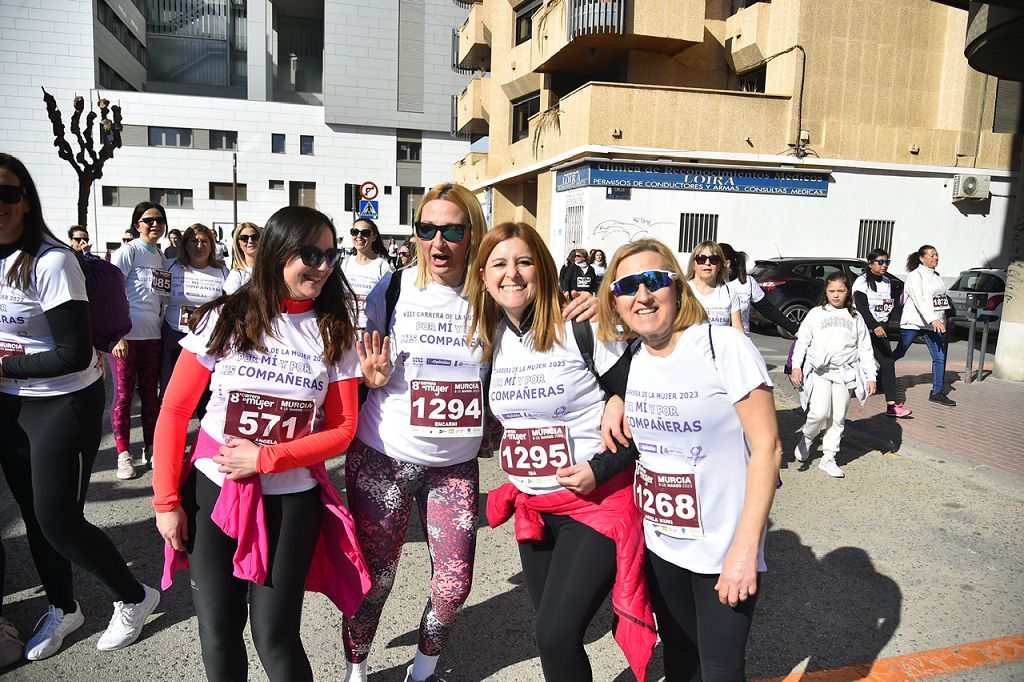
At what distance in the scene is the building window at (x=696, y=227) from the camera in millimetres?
19328

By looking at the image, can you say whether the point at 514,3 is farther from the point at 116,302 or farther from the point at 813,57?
the point at 116,302

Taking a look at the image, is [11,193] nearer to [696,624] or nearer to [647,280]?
[647,280]

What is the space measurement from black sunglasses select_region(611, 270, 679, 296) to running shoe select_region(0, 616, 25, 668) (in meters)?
A: 3.05

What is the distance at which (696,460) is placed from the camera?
223 centimetres

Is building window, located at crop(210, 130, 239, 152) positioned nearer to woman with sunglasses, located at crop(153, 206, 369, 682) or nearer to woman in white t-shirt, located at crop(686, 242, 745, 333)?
woman in white t-shirt, located at crop(686, 242, 745, 333)

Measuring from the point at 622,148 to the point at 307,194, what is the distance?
32283mm

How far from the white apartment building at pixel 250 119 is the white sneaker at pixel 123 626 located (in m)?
42.3

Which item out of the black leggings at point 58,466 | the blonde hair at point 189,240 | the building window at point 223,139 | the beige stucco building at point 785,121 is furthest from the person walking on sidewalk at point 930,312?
the building window at point 223,139

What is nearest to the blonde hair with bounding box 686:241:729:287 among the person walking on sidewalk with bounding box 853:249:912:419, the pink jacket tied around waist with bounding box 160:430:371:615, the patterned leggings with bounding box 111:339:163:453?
the person walking on sidewalk with bounding box 853:249:912:419

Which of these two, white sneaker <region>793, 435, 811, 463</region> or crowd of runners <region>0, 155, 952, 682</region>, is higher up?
crowd of runners <region>0, 155, 952, 682</region>

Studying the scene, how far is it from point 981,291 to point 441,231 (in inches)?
644

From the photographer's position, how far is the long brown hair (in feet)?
7.70

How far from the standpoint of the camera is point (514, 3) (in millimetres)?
25859

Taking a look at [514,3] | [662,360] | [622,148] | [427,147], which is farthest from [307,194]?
[662,360]
